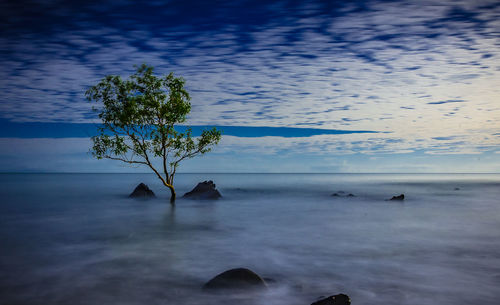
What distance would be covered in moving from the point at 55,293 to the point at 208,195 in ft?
111

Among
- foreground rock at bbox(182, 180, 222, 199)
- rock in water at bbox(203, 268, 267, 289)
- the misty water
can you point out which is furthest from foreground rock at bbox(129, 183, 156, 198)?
rock in water at bbox(203, 268, 267, 289)

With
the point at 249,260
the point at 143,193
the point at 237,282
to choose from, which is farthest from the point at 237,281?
the point at 143,193

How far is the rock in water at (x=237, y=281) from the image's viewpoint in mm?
9422

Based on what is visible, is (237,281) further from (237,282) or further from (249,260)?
(249,260)

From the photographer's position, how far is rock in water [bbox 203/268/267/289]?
942cm

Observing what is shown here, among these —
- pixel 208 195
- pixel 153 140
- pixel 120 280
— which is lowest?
pixel 208 195

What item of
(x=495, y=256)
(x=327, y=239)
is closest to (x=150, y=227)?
(x=327, y=239)

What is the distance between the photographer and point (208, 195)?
1700 inches

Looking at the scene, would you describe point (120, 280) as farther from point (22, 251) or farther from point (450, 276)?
point (450, 276)

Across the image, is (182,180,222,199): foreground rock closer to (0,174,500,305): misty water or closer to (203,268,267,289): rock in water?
(0,174,500,305): misty water

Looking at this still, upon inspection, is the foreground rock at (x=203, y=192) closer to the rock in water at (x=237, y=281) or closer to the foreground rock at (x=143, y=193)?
the foreground rock at (x=143, y=193)

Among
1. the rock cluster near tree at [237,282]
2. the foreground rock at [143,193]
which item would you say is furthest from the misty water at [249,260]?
the foreground rock at [143,193]

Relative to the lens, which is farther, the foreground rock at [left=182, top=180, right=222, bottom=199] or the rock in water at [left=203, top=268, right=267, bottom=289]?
the foreground rock at [left=182, top=180, right=222, bottom=199]

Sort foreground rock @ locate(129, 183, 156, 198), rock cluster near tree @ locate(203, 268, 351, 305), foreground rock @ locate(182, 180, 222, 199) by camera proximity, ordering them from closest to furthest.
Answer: rock cluster near tree @ locate(203, 268, 351, 305), foreground rock @ locate(182, 180, 222, 199), foreground rock @ locate(129, 183, 156, 198)
